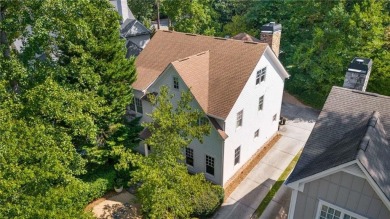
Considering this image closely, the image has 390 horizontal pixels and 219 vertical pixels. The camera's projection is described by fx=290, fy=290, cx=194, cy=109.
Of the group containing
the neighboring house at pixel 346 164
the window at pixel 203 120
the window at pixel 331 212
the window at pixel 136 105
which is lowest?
the window at pixel 136 105

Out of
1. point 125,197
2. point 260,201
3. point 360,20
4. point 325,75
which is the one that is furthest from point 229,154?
point 360,20

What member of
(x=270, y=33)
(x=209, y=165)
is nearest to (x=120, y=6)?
(x=270, y=33)

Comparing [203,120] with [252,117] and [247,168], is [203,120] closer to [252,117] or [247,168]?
[252,117]

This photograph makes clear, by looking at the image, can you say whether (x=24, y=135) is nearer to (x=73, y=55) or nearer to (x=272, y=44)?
(x=73, y=55)

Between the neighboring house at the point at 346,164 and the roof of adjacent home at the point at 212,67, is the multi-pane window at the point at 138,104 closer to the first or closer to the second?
the roof of adjacent home at the point at 212,67

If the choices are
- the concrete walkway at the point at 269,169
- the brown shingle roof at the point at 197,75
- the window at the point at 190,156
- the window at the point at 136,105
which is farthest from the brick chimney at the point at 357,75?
the window at the point at 136,105

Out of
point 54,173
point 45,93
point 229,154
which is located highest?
point 45,93
